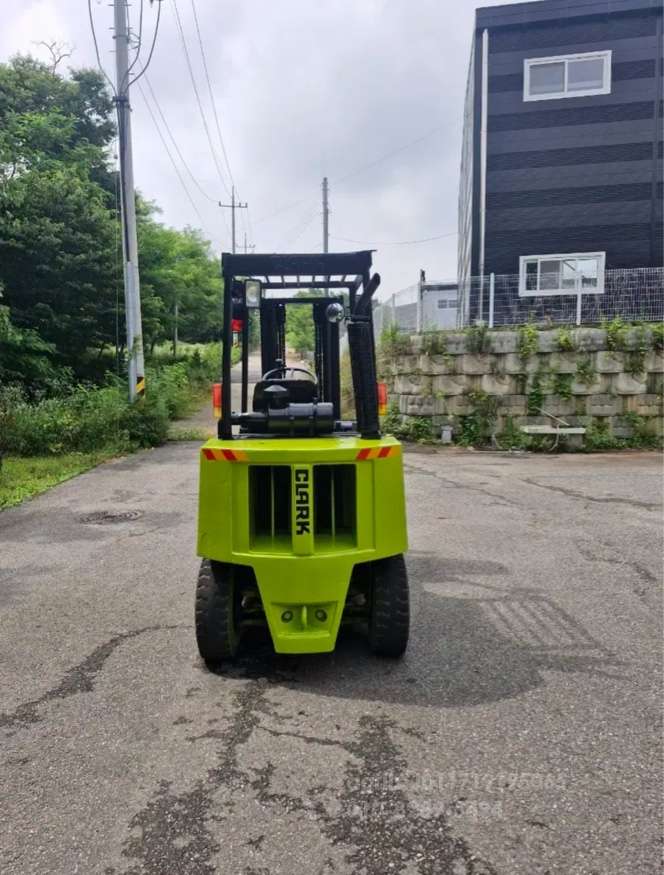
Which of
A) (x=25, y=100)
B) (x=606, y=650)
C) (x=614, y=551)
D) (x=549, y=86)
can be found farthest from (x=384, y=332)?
(x=25, y=100)

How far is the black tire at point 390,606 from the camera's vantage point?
3.71 metres

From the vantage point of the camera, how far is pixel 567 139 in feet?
52.9

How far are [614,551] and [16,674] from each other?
5101 millimetres

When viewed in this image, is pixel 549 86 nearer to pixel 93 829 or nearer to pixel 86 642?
pixel 86 642

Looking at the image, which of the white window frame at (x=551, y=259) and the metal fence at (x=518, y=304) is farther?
the white window frame at (x=551, y=259)

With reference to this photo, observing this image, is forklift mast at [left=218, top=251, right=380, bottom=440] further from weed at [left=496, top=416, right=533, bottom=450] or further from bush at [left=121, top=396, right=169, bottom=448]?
bush at [left=121, top=396, right=169, bottom=448]

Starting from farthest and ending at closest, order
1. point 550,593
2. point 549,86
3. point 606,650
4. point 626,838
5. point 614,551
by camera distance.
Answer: point 549,86, point 614,551, point 550,593, point 606,650, point 626,838

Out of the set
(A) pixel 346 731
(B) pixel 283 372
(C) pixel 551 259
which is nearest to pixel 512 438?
(C) pixel 551 259

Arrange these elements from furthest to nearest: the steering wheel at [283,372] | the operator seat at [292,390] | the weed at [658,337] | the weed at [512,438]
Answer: the weed at [512,438] < the weed at [658,337] < the steering wheel at [283,372] < the operator seat at [292,390]

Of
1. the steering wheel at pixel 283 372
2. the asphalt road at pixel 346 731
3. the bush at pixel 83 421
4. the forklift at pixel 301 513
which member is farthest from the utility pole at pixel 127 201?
the forklift at pixel 301 513

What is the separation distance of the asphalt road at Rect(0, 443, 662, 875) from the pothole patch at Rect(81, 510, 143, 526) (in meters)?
1.56

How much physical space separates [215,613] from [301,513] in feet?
2.56

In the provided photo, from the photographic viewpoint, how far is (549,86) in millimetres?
16188

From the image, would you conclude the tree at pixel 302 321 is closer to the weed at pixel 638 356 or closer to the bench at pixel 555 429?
the bench at pixel 555 429
